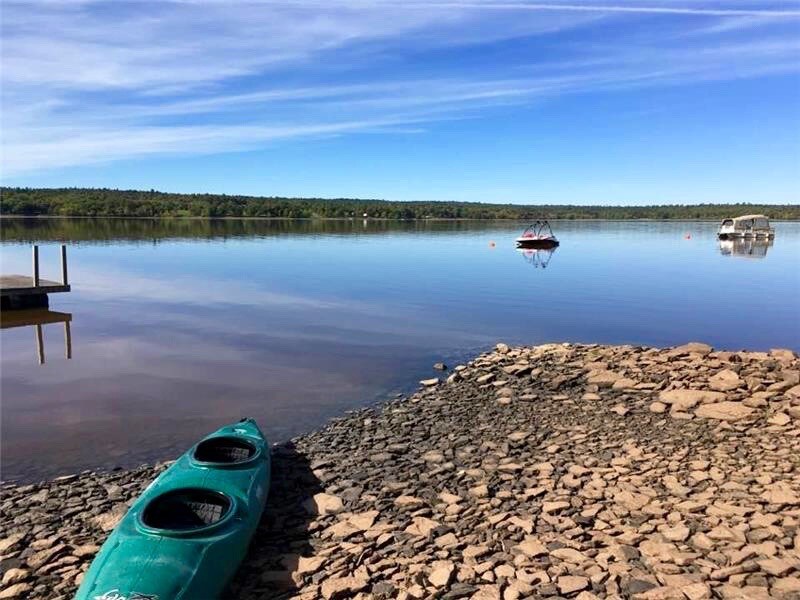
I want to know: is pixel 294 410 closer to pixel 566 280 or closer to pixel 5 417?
pixel 5 417

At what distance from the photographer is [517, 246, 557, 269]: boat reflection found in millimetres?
56562

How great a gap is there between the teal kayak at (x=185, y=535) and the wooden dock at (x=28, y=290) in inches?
822

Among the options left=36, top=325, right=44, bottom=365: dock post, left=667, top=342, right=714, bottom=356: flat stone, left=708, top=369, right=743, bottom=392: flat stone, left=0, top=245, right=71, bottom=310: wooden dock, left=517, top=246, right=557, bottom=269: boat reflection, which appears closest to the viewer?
left=708, top=369, right=743, bottom=392: flat stone

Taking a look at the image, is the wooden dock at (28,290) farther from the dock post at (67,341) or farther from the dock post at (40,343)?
the dock post at (40,343)

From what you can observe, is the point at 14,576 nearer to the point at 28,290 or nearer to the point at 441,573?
the point at 441,573

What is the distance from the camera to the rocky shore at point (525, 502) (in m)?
6.79

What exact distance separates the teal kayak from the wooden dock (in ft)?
Answer: 68.5

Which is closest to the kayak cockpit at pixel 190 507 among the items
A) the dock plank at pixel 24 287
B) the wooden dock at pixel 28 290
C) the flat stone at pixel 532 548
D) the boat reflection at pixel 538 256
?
the flat stone at pixel 532 548

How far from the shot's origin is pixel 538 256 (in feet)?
208

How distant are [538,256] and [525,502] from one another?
186 feet

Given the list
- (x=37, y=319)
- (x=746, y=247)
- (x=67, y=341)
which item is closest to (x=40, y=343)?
(x=67, y=341)

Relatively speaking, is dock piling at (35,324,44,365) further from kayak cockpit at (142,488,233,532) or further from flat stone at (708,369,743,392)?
flat stone at (708,369,743,392)

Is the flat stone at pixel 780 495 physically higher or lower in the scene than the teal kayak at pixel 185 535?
higher

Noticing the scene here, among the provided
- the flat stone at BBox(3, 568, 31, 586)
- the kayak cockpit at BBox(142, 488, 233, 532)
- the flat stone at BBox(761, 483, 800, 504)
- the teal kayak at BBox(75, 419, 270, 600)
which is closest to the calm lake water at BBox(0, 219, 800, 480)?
the teal kayak at BBox(75, 419, 270, 600)
